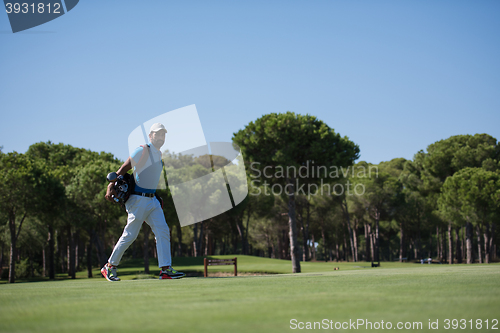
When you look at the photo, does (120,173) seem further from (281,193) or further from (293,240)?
(281,193)

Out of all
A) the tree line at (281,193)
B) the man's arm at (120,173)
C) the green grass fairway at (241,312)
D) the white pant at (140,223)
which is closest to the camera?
the green grass fairway at (241,312)

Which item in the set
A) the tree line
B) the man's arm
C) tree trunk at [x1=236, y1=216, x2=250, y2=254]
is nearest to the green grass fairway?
the man's arm

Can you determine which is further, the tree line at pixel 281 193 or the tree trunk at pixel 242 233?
the tree trunk at pixel 242 233

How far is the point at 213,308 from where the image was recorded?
118 inches

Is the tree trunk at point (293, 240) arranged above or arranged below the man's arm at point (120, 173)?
below

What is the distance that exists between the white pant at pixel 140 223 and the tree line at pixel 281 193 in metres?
18.1

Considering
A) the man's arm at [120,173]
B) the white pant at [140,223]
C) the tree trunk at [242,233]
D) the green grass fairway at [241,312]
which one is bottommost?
the tree trunk at [242,233]

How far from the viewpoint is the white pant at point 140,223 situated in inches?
252

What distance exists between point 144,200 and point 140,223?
404mm

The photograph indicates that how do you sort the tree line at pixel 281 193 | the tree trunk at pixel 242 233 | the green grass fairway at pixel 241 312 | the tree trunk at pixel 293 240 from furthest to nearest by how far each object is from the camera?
the tree trunk at pixel 242 233, the tree line at pixel 281 193, the tree trunk at pixel 293 240, the green grass fairway at pixel 241 312

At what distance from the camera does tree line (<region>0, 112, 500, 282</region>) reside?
83.6ft

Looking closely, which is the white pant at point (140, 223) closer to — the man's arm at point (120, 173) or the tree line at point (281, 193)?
the man's arm at point (120, 173)

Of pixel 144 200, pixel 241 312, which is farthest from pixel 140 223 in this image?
pixel 241 312

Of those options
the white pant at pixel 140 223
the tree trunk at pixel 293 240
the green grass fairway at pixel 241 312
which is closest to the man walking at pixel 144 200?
the white pant at pixel 140 223
